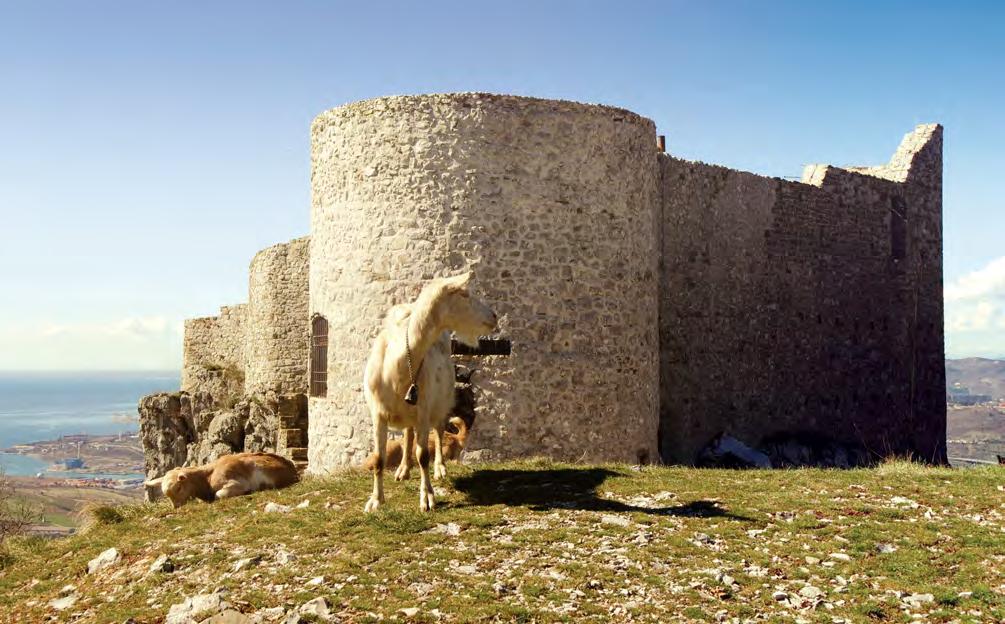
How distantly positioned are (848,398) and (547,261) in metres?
11.9

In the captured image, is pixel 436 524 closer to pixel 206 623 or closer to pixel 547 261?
pixel 206 623

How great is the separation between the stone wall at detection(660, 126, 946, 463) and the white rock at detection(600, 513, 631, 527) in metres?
9.58

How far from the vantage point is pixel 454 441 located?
14.5 metres

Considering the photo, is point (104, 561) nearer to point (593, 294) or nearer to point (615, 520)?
point (615, 520)

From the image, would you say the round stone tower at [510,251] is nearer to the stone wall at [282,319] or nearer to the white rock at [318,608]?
the white rock at [318,608]

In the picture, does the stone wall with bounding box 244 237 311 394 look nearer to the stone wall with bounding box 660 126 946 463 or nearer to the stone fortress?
the stone fortress

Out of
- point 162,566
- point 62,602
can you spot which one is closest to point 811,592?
point 162,566

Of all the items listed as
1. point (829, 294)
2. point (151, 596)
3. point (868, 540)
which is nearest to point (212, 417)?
point (829, 294)

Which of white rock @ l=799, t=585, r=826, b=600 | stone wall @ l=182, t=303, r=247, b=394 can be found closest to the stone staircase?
stone wall @ l=182, t=303, r=247, b=394

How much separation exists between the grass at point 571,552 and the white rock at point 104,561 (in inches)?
5.6

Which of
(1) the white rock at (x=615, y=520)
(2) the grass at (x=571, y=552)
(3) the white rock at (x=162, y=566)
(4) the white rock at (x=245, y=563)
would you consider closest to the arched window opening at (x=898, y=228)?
(2) the grass at (x=571, y=552)

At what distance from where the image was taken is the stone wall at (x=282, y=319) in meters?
25.5

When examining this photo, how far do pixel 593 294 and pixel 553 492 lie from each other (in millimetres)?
5216

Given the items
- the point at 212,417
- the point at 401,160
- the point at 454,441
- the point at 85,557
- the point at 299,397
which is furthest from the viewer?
the point at 212,417
